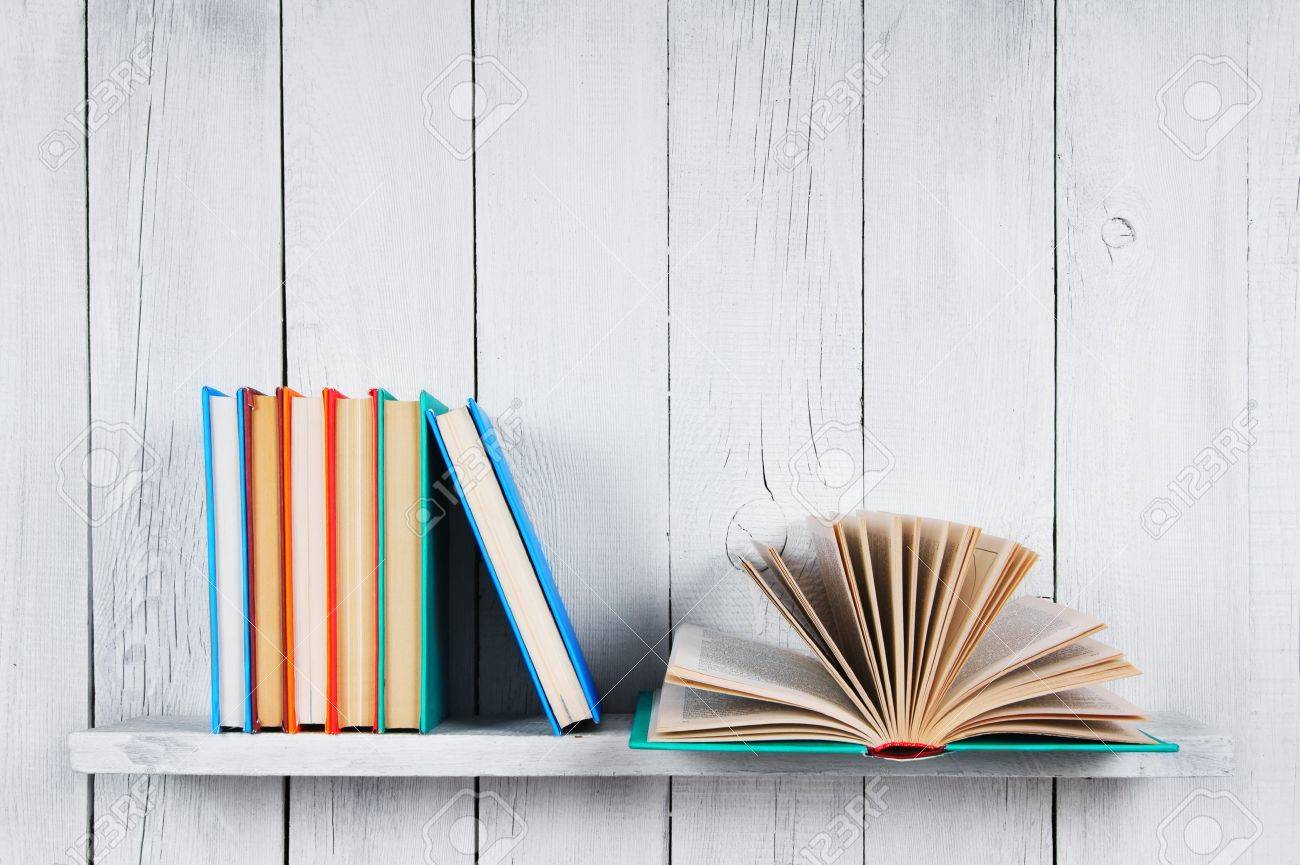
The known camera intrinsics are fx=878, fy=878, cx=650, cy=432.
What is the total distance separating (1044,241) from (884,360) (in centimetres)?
19

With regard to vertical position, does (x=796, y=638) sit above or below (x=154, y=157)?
below

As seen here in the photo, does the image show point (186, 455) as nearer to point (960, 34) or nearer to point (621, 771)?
point (621, 771)

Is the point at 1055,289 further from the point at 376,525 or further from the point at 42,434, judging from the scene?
the point at 42,434

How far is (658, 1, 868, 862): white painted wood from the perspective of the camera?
0.83 m

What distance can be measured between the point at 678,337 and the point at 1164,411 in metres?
0.46

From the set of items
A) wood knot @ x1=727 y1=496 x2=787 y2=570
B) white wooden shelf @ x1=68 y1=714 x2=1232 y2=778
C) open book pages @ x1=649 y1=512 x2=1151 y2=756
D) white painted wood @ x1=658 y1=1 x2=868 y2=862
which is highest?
white painted wood @ x1=658 y1=1 x2=868 y2=862

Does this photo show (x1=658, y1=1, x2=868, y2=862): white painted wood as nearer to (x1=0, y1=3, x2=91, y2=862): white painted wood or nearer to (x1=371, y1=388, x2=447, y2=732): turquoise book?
(x1=371, y1=388, x2=447, y2=732): turquoise book

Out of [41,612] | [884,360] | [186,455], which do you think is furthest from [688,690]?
[41,612]

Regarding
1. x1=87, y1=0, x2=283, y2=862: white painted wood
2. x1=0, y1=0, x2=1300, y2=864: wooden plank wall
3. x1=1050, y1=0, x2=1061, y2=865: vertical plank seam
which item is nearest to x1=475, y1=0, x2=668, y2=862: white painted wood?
x1=0, y1=0, x2=1300, y2=864: wooden plank wall

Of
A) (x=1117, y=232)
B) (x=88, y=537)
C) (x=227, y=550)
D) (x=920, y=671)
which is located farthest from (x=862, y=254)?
(x=88, y=537)

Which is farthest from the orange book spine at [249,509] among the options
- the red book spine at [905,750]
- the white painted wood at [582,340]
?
the red book spine at [905,750]

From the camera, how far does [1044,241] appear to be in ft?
2.74

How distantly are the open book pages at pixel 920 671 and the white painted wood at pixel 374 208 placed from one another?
40cm

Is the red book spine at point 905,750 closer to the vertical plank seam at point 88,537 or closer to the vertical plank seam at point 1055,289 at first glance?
the vertical plank seam at point 1055,289
